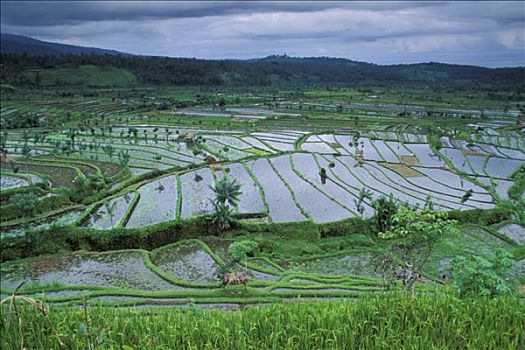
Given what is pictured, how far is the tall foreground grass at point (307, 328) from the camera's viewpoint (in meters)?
3.86

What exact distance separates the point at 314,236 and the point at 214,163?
13004 millimetres

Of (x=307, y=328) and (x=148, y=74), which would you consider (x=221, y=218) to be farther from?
(x=148, y=74)

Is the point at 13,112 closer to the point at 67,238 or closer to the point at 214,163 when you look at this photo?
the point at 214,163

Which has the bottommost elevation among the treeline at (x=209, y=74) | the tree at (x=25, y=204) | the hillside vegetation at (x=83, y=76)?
the tree at (x=25, y=204)

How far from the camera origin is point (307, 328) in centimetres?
425

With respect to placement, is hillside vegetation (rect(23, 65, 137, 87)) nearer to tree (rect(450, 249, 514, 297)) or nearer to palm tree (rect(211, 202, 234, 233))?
palm tree (rect(211, 202, 234, 233))

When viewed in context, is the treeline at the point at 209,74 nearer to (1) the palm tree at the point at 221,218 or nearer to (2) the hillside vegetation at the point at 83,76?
(2) the hillside vegetation at the point at 83,76

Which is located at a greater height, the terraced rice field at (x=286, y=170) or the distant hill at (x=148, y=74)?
the distant hill at (x=148, y=74)

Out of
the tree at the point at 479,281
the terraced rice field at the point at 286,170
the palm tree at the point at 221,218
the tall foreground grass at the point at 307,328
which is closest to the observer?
the tall foreground grass at the point at 307,328

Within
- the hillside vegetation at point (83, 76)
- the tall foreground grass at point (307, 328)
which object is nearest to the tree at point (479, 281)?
the tall foreground grass at point (307, 328)

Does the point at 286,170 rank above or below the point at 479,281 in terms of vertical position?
below

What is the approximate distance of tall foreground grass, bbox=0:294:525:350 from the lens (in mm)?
3861

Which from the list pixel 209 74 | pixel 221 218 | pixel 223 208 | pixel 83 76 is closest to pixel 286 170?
pixel 223 208

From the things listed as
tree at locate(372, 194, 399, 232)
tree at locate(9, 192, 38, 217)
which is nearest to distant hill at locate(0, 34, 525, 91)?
tree at locate(9, 192, 38, 217)
